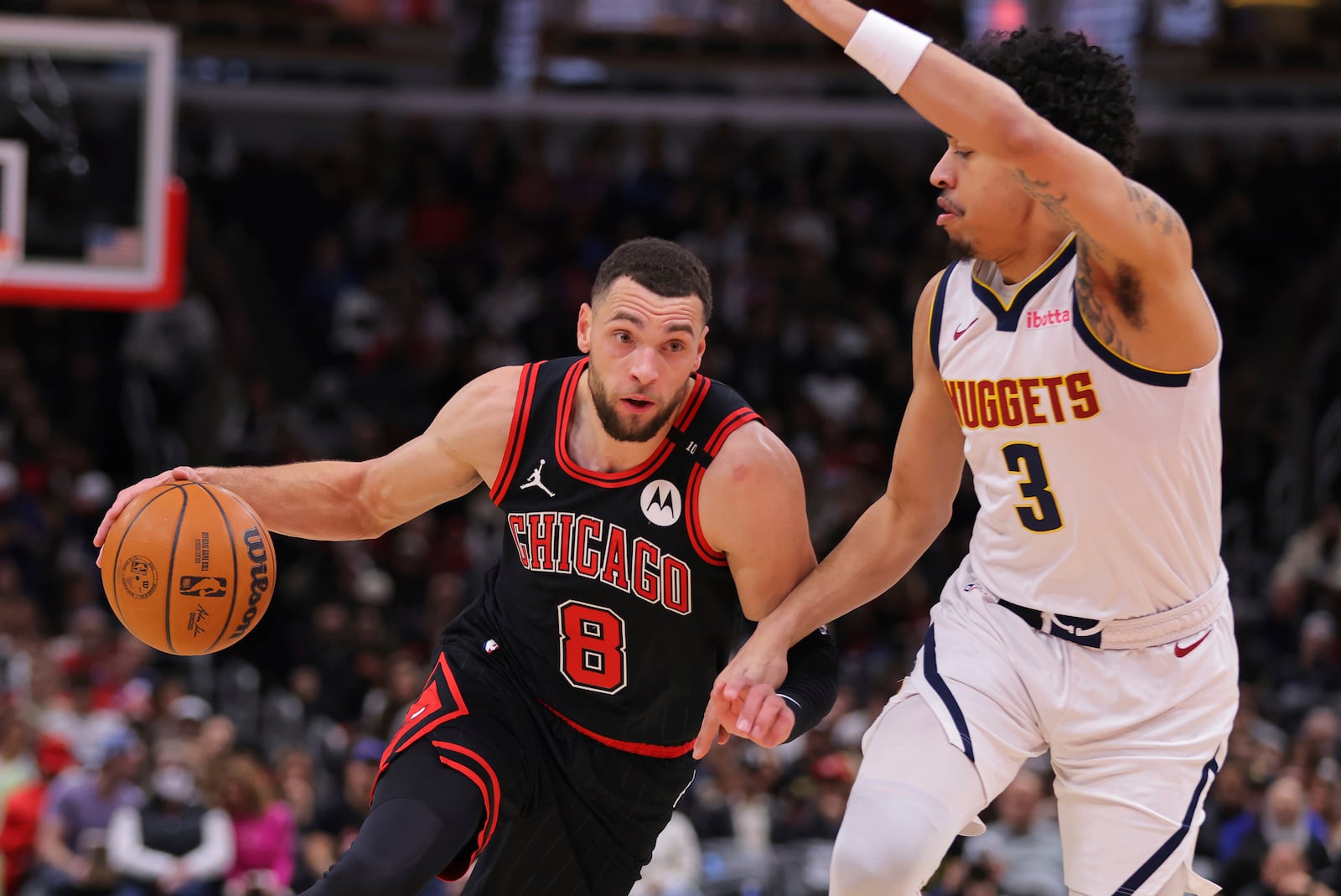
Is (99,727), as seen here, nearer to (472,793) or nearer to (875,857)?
(472,793)

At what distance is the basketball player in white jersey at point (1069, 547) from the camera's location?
3.82 meters

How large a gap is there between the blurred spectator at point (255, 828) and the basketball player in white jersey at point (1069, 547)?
666 cm

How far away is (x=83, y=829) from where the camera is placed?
1008 cm

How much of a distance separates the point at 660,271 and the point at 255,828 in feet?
22.2

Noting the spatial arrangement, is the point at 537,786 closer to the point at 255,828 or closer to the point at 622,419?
the point at 622,419

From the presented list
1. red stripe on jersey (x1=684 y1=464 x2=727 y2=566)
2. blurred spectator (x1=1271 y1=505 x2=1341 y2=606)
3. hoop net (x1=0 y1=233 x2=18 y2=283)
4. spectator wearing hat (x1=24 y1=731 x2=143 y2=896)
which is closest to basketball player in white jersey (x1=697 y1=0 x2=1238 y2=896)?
red stripe on jersey (x1=684 y1=464 x2=727 y2=566)

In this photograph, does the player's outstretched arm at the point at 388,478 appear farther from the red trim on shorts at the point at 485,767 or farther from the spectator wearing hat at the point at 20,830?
the spectator wearing hat at the point at 20,830

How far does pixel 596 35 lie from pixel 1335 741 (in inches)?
452

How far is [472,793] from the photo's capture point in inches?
178

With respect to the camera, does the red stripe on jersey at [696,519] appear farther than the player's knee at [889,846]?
Yes

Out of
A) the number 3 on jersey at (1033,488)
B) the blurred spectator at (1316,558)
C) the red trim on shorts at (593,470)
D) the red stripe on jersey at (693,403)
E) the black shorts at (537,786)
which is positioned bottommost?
the blurred spectator at (1316,558)

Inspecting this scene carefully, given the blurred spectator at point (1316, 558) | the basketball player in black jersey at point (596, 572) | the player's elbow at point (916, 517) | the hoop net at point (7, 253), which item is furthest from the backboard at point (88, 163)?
the blurred spectator at point (1316, 558)

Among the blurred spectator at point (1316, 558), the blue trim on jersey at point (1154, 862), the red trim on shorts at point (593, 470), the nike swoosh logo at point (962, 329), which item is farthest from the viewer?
the blurred spectator at point (1316, 558)

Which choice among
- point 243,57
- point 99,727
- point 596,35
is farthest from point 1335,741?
point 243,57
